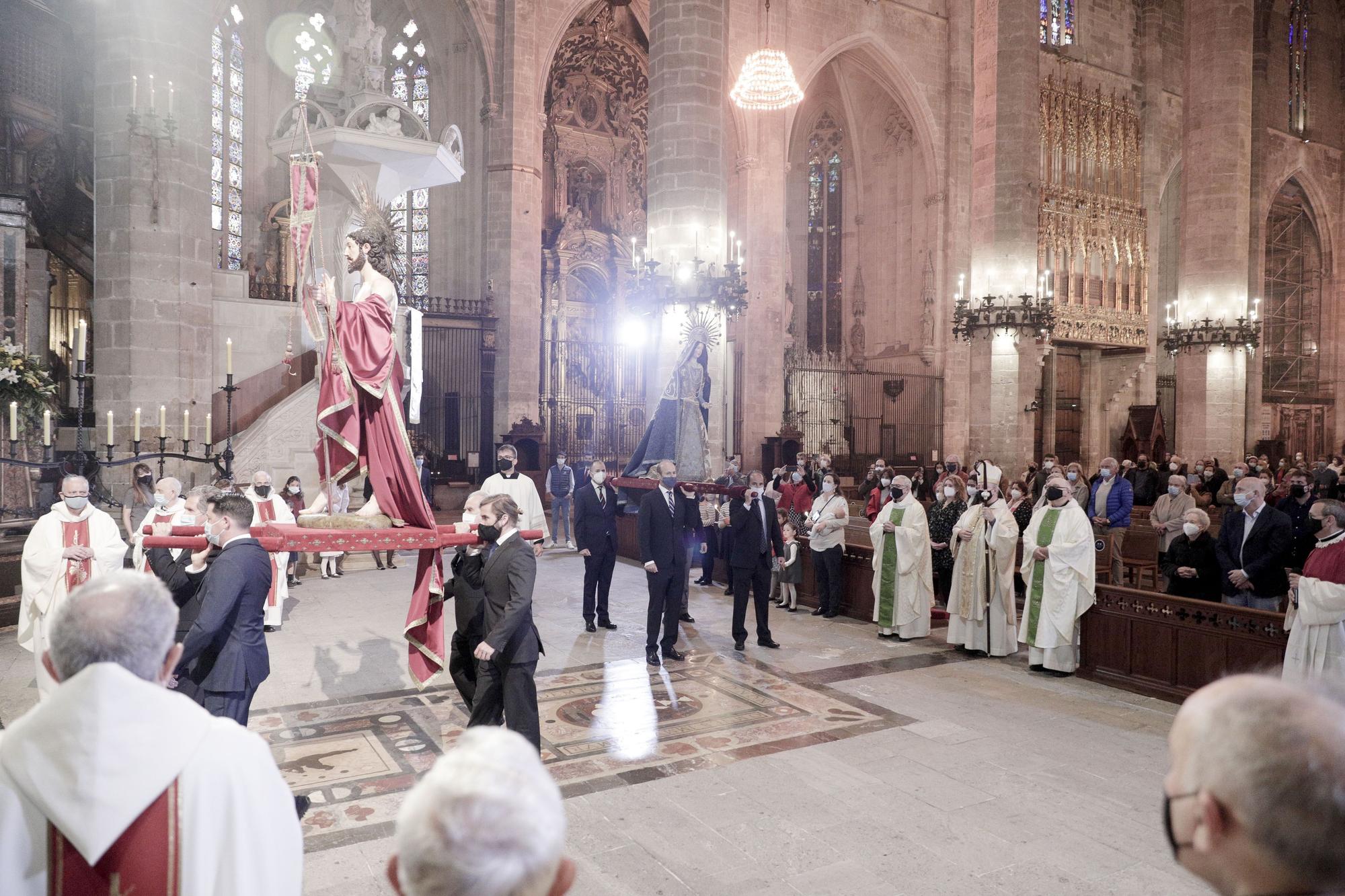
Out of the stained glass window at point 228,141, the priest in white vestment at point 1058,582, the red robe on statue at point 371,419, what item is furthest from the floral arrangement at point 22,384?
the stained glass window at point 228,141

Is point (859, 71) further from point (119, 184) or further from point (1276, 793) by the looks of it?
point (1276, 793)

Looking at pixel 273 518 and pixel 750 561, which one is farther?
pixel 273 518

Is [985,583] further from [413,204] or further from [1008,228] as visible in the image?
[413,204]

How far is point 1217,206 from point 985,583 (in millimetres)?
16639

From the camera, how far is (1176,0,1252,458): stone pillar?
2039cm

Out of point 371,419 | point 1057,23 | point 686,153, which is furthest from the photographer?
point 1057,23

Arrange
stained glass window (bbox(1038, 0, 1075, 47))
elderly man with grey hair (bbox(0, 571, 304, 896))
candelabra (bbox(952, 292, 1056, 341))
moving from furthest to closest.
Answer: stained glass window (bbox(1038, 0, 1075, 47)), candelabra (bbox(952, 292, 1056, 341)), elderly man with grey hair (bbox(0, 571, 304, 896))

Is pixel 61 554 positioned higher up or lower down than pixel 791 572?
higher up

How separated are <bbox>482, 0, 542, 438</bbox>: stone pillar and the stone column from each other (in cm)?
625

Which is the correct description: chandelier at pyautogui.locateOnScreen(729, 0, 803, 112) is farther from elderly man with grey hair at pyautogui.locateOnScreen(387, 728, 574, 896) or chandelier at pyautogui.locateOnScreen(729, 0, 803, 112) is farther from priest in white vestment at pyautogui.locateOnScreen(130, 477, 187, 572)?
elderly man with grey hair at pyautogui.locateOnScreen(387, 728, 574, 896)

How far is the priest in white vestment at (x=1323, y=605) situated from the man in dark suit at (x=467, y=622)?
5585 mm

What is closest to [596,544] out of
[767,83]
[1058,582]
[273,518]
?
[273,518]

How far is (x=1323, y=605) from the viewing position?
612cm

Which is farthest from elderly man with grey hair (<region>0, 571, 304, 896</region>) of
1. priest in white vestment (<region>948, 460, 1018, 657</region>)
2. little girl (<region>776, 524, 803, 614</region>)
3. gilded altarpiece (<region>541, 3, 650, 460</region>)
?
gilded altarpiece (<region>541, 3, 650, 460</region>)
